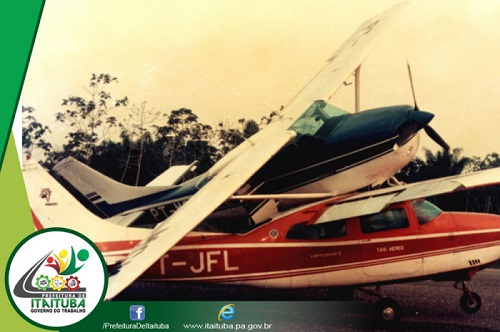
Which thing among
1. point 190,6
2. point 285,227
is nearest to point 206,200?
point 285,227

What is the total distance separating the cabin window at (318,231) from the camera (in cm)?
596

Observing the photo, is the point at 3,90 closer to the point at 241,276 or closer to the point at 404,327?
the point at 241,276

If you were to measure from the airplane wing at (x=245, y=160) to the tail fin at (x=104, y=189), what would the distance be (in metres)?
1.37

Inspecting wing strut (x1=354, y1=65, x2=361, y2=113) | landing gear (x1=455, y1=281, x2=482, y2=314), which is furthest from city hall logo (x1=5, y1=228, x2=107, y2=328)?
landing gear (x1=455, y1=281, x2=482, y2=314)

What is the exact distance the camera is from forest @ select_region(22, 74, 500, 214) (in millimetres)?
6094

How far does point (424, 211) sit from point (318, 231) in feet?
3.49

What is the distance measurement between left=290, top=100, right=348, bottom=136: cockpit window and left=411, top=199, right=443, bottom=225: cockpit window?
1387 mm

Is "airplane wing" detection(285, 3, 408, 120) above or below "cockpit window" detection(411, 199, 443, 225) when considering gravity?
above

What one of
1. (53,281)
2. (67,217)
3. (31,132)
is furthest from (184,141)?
(53,281)

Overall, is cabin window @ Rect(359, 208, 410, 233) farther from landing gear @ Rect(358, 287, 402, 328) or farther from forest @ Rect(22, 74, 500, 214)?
forest @ Rect(22, 74, 500, 214)

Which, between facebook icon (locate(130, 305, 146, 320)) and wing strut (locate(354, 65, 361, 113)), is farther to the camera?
wing strut (locate(354, 65, 361, 113))

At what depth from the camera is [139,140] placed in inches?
282

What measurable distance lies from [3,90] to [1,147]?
524mm

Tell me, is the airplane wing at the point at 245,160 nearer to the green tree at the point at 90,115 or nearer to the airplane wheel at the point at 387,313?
the green tree at the point at 90,115
